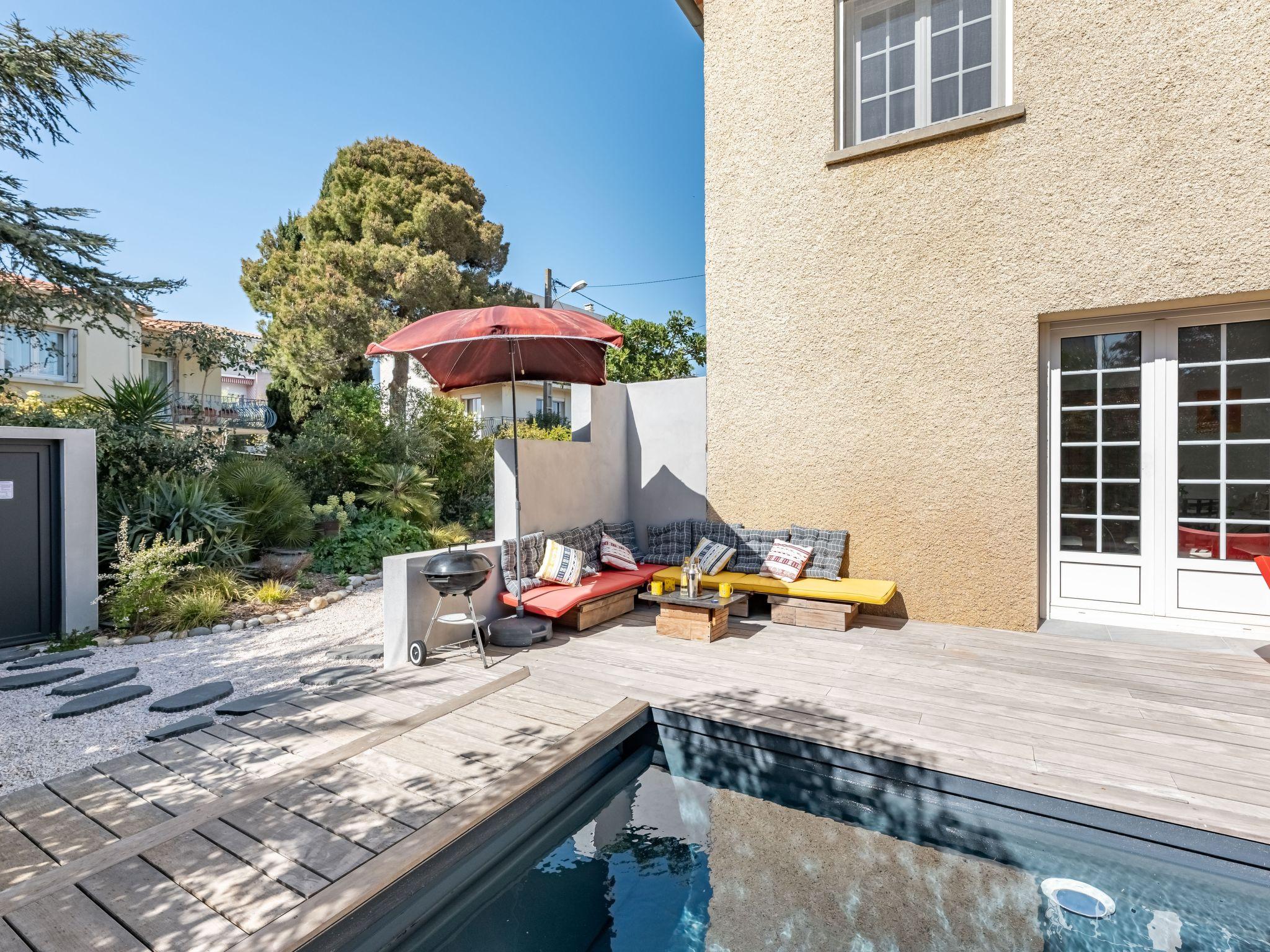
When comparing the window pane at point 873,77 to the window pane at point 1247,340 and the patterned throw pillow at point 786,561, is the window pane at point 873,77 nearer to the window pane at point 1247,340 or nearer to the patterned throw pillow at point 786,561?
the window pane at point 1247,340

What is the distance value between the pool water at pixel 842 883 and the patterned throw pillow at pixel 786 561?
2.76 m

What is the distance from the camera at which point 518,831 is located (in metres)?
2.89

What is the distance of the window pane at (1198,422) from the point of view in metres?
5.07

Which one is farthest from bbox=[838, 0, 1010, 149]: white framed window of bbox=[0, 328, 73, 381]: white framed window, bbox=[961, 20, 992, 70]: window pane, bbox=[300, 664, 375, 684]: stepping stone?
bbox=[0, 328, 73, 381]: white framed window

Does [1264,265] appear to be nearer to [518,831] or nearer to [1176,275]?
[1176,275]

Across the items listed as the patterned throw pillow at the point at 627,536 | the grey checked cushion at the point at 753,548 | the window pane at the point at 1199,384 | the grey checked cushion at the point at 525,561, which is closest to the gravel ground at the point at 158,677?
the grey checked cushion at the point at 525,561

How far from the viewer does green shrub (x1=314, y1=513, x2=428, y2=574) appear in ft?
30.5

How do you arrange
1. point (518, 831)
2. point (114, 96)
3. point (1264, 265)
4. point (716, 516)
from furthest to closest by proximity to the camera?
point (114, 96) → point (716, 516) → point (1264, 265) → point (518, 831)

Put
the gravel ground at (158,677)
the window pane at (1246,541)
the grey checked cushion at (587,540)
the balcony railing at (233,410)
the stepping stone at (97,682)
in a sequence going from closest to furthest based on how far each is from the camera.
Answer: the gravel ground at (158,677) < the stepping stone at (97,682) < the window pane at (1246,541) < the grey checked cushion at (587,540) < the balcony railing at (233,410)

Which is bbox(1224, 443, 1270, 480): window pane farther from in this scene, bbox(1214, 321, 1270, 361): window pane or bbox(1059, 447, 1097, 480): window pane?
bbox(1059, 447, 1097, 480): window pane

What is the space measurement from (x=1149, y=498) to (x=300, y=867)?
20.9 feet

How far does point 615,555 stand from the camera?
6738mm

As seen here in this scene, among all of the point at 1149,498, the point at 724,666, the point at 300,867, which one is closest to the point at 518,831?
the point at 300,867

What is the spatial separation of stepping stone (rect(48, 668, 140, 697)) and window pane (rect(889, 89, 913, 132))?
817 centimetres
